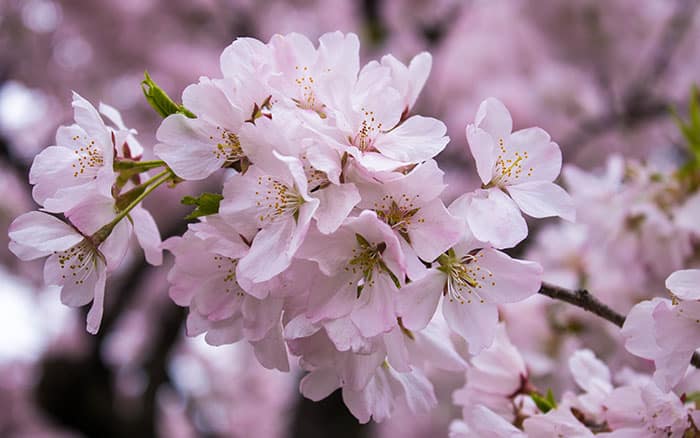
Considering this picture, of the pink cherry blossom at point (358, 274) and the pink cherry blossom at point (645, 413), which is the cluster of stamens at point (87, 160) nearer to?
the pink cherry blossom at point (358, 274)

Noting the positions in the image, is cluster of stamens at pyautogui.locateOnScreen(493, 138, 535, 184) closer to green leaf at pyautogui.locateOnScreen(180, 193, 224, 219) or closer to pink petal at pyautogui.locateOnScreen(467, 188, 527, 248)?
pink petal at pyautogui.locateOnScreen(467, 188, 527, 248)

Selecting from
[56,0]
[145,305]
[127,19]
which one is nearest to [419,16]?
[127,19]

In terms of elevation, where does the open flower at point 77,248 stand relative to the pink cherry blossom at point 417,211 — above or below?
below

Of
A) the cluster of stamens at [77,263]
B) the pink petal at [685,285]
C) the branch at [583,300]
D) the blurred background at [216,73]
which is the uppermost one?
the cluster of stamens at [77,263]

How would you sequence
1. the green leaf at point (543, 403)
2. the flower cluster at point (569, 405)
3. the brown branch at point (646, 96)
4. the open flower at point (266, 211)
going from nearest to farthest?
the open flower at point (266, 211) → the flower cluster at point (569, 405) → the green leaf at point (543, 403) → the brown branch at point (646, 96)

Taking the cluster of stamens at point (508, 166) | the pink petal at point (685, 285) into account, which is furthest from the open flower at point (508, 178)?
the pink petal at point (685, 285)

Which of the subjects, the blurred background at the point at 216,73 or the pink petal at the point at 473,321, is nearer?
the pink petal at the point at 473,321

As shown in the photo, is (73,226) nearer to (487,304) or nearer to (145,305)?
(487,304)

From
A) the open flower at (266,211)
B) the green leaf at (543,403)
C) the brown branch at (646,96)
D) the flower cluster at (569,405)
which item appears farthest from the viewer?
the brown branch at (646,96)
